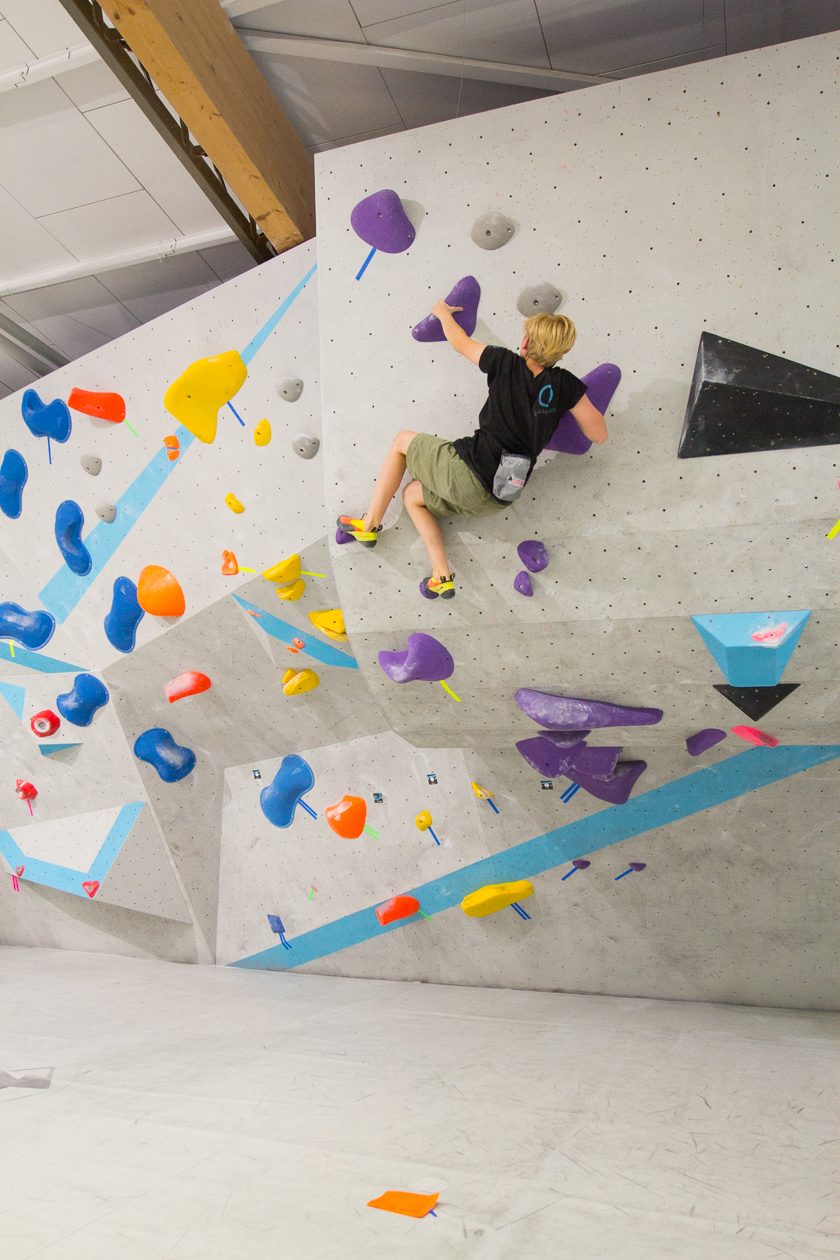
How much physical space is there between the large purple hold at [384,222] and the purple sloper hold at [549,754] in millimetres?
1613

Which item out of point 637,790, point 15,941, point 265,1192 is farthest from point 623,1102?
point 15,941

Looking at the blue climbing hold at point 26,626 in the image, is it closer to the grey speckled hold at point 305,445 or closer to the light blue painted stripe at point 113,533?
the light blue painted stripe at point 113,533

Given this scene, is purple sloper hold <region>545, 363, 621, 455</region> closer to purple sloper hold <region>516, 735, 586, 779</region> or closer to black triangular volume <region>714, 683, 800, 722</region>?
black triangular volume <region>714, 683, 800, 722</region>

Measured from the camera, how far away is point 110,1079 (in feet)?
8.27

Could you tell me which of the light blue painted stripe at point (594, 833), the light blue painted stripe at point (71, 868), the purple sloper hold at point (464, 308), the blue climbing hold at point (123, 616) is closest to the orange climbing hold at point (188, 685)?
the blue climbing hold at point (123, 616)

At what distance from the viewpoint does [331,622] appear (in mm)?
3021

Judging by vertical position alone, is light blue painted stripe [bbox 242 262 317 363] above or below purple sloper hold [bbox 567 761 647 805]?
above

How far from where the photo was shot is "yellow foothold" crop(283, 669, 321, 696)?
130 inches

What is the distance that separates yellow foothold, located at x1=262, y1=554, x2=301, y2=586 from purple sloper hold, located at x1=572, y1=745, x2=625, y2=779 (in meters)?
1.22

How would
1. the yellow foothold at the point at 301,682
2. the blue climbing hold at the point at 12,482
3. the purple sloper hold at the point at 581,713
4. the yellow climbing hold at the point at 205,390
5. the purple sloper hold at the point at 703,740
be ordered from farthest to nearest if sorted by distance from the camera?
the blue climbing hold at the point at 12,482
the yellow foothold at the point at 301,682
the yellow climbing hold at the point at 205,390
the purple sloper hold at the point at 703,740
the purple sloper hold at the point at 581,713

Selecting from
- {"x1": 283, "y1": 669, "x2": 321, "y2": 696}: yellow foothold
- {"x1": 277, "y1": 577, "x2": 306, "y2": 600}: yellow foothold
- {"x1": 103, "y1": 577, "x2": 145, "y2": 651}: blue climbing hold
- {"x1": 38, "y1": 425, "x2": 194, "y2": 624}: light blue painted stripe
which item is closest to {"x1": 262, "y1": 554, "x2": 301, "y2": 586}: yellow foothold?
{"x1": 277, "y1": 577, "x2": 306, "y2": 600}: yellow foothold

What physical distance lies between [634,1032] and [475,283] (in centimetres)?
261

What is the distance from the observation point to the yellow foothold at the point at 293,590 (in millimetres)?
2992

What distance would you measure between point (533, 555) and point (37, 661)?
2770mm
